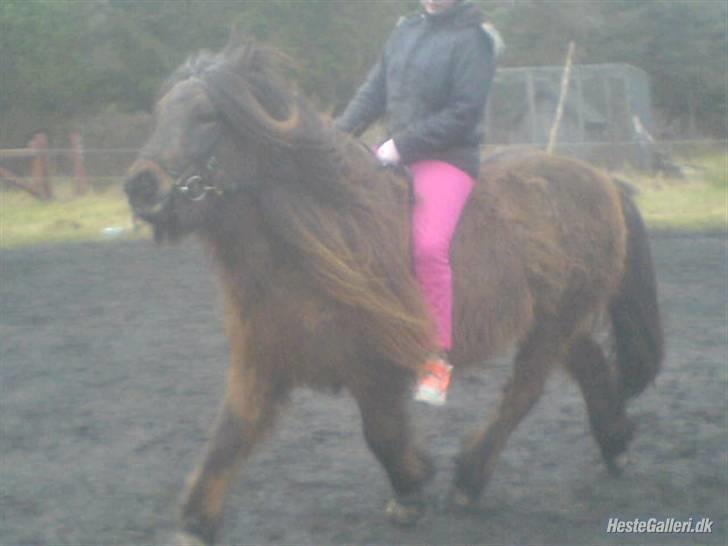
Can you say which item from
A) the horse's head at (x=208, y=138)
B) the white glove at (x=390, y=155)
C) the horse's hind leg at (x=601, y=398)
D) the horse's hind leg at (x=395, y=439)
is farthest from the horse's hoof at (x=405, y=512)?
the horse's head at (x=208, y=138)

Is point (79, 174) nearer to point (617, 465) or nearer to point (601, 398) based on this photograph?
point (601, 398)

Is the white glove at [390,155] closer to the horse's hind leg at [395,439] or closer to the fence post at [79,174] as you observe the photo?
the horse's hind leg at [395,439]

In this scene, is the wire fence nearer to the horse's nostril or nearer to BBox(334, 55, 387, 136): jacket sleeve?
BBox(334, 55, 387, 136): jacket sleeve

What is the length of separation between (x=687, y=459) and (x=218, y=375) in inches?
120

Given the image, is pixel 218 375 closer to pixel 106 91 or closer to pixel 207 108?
pixel 207 108

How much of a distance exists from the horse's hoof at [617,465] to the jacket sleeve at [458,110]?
1.81 meters

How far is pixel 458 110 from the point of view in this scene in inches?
173

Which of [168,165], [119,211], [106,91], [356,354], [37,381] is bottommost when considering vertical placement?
[106,91]

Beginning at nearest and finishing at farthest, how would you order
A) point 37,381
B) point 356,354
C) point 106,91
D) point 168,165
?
point 168,165
point 356,354
point 37,381
point 106,91

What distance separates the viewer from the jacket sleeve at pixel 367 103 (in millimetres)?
4828

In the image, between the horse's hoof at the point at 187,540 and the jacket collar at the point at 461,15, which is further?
the jacket collar at the point at 461,15

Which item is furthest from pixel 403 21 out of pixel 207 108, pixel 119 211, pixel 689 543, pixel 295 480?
pixel 119 211

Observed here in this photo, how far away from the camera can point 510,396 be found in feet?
16.4

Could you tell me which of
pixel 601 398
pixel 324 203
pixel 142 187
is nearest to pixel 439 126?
pixel 324 203
